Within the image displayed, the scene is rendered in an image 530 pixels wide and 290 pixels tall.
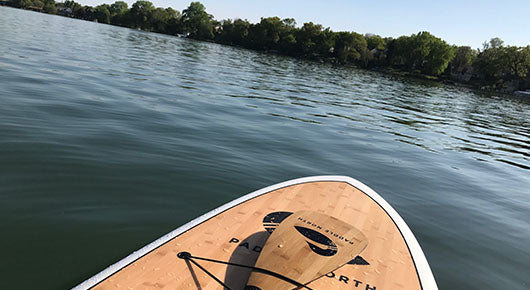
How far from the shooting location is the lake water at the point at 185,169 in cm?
385

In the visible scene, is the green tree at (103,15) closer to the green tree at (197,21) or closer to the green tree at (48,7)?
the green tree at (48,7)

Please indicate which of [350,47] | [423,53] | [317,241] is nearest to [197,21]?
[350,47]

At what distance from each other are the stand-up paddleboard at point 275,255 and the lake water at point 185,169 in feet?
2.55

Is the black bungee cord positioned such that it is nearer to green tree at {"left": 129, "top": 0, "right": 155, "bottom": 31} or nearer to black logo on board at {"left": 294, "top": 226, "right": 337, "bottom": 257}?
black logo on board at {"left": 294, "top": 226, "right": 337, "bottom": 257}

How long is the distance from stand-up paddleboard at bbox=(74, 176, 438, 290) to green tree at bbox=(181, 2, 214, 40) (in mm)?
110022

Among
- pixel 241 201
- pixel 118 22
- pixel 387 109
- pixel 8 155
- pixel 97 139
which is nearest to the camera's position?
pixel 241 201

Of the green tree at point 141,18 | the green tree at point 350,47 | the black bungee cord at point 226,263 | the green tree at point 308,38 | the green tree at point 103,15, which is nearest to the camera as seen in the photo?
the black bungee cord at point 226,263

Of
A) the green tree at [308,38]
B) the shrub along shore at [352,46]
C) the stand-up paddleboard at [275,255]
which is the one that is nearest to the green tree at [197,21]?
the shrub along shore at [352,46]

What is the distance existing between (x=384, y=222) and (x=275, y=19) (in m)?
107

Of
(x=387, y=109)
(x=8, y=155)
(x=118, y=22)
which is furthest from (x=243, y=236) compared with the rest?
(x=118, y=22)

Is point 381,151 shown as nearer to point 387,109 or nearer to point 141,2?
point 387,109

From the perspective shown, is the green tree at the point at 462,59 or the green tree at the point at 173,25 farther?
the green tree at the point at 173,25

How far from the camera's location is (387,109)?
58.2 feet

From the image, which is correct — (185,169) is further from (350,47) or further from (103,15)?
(103,15)
